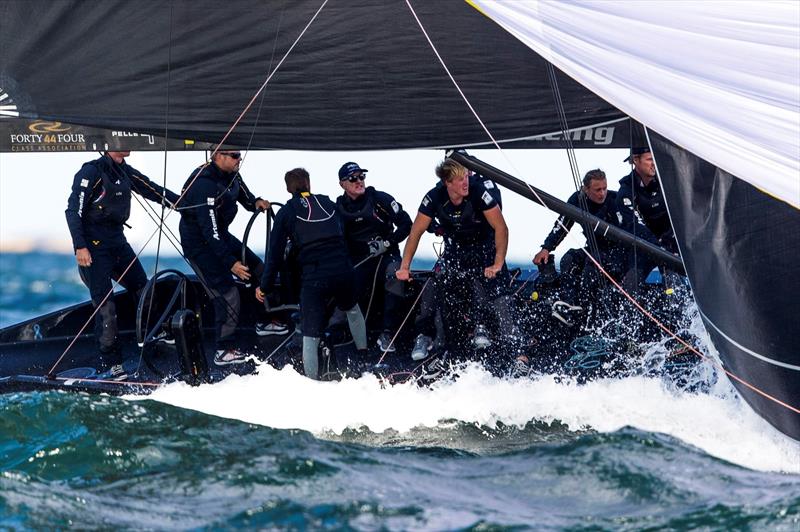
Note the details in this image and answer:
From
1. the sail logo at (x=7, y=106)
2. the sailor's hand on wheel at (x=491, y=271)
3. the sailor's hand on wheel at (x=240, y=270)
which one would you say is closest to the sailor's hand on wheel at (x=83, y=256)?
the sailor's hand on wheel at (x=240, y=270)

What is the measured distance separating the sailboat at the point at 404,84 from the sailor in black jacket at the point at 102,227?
763 mm

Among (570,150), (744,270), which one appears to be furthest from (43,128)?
(744,270)

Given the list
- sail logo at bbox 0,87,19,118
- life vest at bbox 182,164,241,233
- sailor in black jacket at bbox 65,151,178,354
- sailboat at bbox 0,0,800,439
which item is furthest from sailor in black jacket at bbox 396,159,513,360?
sail logo at bbox 0,87,19,118

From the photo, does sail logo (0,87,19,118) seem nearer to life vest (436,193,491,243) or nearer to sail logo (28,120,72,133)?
sail logo (28,120,72,133)

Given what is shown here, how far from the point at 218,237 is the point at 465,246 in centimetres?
148

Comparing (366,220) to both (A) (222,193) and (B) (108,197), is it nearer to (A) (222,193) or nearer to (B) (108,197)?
(A) (222,193)

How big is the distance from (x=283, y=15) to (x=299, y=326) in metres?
1.79

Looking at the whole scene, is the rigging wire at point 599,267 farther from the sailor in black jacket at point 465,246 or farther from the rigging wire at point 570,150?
the sailor in black jacket at point 465,246

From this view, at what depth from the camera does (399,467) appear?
15.4 ft

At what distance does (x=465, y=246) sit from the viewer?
6473mm

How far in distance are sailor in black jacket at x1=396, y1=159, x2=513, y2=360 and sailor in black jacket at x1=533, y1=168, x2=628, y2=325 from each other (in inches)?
16.7

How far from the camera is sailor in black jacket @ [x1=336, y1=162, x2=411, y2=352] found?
6.84 m

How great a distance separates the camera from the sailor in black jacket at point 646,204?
21.4 feet

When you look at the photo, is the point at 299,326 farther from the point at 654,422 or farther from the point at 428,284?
the point at 654,422
